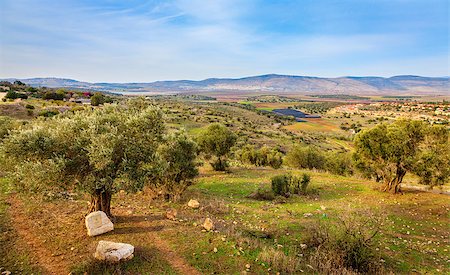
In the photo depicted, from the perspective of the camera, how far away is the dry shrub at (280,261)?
1079 cm

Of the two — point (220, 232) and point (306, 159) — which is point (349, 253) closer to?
point (220, 232)

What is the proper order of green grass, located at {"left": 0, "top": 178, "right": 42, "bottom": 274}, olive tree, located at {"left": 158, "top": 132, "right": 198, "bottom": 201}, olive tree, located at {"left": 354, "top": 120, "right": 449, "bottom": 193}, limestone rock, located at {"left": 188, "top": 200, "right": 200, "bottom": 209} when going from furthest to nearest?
olive tree, located at {"left": 354, "top": 120, "right": 449, "bottom": 193}
olive tree, located at {"left": 158, "top": 132, "right": 198, "bottom": 201}
limestone rock, located at {"left": 188, "top": 200, "right": 200, "bottom": 209}
green grass, located at {"left": 0, "top": 178, "right": 42, "bottom": 274}

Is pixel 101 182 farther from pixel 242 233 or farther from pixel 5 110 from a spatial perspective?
pixel 5 110

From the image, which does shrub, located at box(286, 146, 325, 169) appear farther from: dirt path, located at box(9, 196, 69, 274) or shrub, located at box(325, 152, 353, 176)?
dirt path, located at box(9, 196, 69, 274)

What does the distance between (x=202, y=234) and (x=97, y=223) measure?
4826 millimetres

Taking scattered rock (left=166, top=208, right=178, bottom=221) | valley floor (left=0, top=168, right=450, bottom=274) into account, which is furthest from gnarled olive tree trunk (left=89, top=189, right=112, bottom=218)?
scattered rock (left=166, top=208, right=178, bottom=221)

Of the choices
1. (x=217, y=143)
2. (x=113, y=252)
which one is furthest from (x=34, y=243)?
(x=217, y=143)

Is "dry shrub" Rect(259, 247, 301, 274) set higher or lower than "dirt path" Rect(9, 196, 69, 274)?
lower

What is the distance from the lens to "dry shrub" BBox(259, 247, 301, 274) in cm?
1079

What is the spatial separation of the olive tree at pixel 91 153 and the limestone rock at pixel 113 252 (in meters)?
2.46

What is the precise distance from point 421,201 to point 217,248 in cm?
1853

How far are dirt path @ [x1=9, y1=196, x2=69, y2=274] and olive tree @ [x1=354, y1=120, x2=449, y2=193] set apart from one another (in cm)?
2330

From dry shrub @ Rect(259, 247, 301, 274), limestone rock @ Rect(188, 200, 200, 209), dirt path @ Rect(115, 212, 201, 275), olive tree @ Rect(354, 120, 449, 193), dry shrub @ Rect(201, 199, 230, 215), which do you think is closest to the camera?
dirt path @ Rect(115, 212, 201, 275)

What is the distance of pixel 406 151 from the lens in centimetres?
2184
